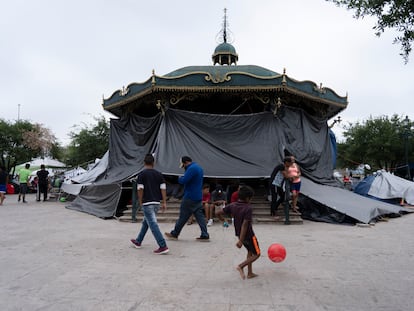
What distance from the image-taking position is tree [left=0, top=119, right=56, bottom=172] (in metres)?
28.0

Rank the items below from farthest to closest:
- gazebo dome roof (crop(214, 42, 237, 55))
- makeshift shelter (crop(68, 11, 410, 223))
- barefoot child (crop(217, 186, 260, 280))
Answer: gazebo dome roof (crop(214, 42, 237, 55))
makeshift shelter (crop(68, 11, 410, 223))
barefoot child (crop(217, 186, 260, 280))

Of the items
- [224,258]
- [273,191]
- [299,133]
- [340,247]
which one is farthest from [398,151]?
[224,258]

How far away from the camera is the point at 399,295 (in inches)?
144

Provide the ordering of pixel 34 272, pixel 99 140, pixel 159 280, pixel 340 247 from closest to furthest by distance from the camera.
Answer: pixel 159 280 → pixel 34 272 → pixel 340 247 → pixel 99 140

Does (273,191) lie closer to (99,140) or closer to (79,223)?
(79,223)

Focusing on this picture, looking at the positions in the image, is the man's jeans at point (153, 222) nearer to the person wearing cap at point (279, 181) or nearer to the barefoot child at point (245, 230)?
the barefoot child at point (245, 230)

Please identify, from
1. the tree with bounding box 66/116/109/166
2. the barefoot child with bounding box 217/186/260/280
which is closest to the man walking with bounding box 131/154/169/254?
the barefoot child with bounding box 217/186/260/280

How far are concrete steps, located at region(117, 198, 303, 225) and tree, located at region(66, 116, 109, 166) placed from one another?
20.0 meters

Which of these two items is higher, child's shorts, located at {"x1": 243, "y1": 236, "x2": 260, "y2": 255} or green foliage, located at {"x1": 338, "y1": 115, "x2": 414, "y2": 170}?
green foliage, located at {"x1": 338, "y1": 115, "x2": 414, "y2": 170}

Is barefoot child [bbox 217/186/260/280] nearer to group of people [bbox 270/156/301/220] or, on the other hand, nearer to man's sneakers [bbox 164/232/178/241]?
man's sneakers [bbox 164/232/178/241]

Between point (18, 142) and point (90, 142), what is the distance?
257 inches

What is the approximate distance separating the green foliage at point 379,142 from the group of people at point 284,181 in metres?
23.5

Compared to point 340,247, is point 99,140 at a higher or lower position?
higher

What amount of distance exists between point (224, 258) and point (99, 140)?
26469 mm
